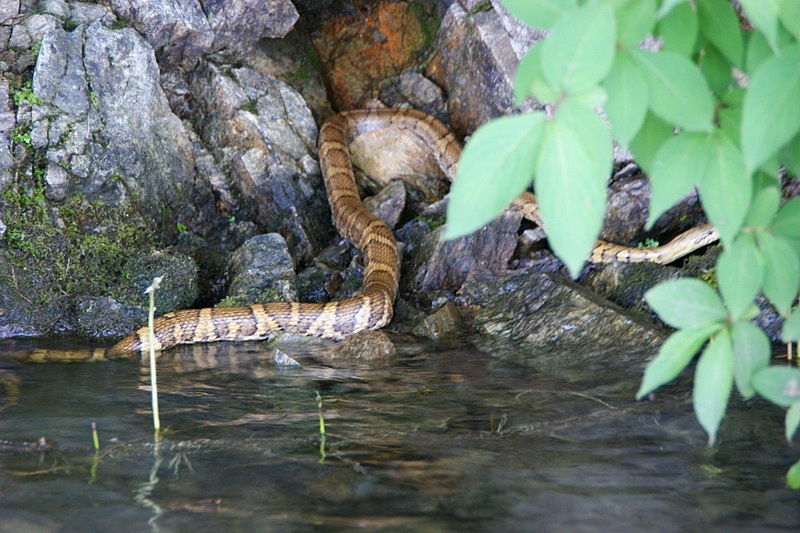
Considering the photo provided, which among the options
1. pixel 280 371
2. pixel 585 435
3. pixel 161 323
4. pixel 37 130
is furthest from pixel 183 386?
pixel 37 130

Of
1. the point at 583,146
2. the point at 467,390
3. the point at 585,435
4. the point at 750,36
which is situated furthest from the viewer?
the point at 467,390

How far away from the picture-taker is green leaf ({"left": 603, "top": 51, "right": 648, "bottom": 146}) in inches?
61.8

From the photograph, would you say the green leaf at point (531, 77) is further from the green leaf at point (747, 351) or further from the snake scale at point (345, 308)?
the snake scale at point (345, 308)

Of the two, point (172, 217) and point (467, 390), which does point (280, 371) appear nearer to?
point (467, 390)

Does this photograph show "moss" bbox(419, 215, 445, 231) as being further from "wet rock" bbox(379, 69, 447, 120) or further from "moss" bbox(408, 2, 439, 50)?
"moss" bbox(408, 2, 439, 50)

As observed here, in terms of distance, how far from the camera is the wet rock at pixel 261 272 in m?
7.86

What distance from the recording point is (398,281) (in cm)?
830

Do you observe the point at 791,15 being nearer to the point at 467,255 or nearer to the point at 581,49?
the point at 581,49

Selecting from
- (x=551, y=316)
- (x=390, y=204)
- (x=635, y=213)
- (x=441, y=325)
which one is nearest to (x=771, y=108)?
(x=551, y=316)

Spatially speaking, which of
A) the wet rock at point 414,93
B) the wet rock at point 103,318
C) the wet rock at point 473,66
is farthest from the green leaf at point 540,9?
the wet rock at point 414,93

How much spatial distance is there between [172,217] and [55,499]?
5.46 meters

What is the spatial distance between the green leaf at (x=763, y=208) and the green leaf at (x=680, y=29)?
40cm

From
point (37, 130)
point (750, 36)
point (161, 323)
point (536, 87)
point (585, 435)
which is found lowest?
point (585, 435)

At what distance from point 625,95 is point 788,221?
0.60 meters
